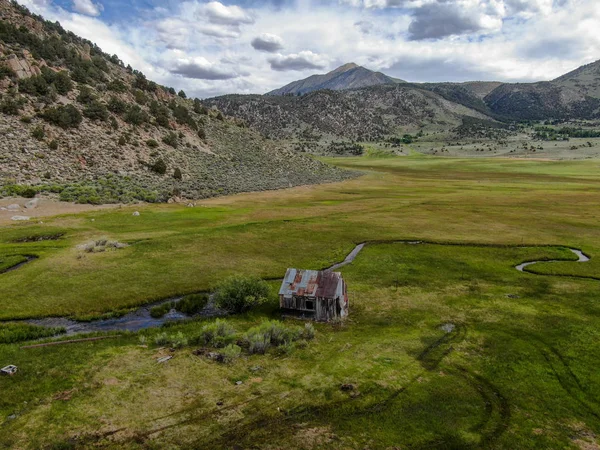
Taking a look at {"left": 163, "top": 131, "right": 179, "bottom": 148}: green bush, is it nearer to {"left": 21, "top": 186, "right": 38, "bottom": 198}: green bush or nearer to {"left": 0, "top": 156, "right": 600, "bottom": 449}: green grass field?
{"left": 21, "top": 186, "right": 38, "bottom": 198}: green bush

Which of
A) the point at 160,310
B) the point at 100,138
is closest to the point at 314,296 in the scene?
the point at 160,310

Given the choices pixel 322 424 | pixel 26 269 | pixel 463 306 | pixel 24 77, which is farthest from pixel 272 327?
pixel 24 77

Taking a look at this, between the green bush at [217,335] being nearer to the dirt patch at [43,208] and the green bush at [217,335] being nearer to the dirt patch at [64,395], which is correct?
the dirt patch at [64,395]

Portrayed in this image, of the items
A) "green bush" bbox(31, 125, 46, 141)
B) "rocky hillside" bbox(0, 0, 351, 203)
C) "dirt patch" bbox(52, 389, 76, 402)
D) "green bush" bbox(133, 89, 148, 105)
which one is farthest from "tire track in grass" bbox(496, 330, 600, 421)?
"green bush" bbox(133, 89, 148, 105)

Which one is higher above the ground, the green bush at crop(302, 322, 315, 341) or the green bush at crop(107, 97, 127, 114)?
the green bush at crop(107, 97, 127, 114)

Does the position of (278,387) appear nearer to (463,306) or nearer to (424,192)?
(463,306)

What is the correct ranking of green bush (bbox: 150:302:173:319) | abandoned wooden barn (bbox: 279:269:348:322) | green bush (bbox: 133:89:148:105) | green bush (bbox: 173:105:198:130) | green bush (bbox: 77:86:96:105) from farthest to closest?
green bush (bbox: 173:105:198:130), green bush (bbox: 133:89:148:105), green bush (bbox: 77:86:96:105), green bush (bbox: 150:302:173:319), abandoned wooden barn (bbox: 279:269:348:322)

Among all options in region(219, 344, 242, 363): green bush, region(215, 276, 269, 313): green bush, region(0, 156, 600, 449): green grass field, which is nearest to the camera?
region(0, 156, 600, 449): green grass field

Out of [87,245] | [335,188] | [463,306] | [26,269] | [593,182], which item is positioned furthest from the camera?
[593,182]
